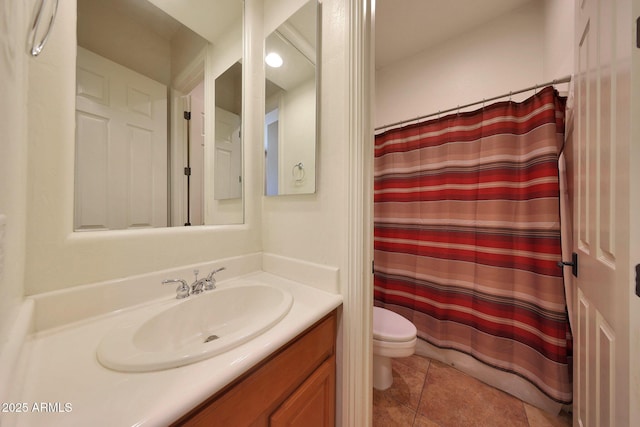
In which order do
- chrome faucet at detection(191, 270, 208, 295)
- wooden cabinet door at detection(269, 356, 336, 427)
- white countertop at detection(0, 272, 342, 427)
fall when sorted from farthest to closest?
chrome faucet at detection(191, 270, 208, 295) < wooden cabinet door at detection(269, 356, 336, 427) < white countertop at detection(0, 272, 342, 427)

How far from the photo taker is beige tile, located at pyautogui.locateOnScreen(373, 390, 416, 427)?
43.7 inches

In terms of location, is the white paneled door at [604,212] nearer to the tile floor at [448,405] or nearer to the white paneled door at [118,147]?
the tile floor at [448,405]

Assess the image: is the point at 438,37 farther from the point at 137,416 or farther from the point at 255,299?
the point at 137,416

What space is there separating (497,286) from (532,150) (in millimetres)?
826

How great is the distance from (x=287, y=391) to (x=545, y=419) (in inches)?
58.4

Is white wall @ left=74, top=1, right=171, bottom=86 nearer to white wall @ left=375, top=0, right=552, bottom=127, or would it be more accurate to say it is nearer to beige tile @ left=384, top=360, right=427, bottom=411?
white wall @ left=375, top=0, right=552, bottom=127

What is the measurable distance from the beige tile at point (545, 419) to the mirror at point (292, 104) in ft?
5.41

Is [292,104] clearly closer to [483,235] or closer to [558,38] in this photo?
[483,235]

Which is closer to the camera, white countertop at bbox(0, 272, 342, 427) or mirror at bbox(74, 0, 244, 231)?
white countertop at bbox(0, 272, 342, 427)

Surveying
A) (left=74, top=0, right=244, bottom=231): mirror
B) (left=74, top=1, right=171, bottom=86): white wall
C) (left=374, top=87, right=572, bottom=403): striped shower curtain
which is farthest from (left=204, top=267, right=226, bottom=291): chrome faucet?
(left=374, top=87, right=572, bottom=403): striped shower curtain

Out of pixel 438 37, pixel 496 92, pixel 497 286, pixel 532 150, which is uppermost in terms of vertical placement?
pixel 438 37

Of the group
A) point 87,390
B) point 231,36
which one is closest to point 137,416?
point 87,390

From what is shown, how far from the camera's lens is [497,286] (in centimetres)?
133

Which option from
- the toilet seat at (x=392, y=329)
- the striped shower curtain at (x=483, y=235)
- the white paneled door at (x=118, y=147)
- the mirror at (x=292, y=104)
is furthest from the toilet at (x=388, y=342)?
the white paneled door at (x=118, y=147)
